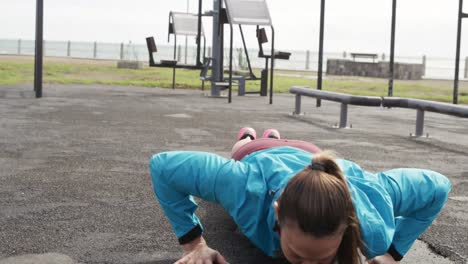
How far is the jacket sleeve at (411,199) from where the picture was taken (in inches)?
106

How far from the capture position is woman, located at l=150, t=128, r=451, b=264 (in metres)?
2.00

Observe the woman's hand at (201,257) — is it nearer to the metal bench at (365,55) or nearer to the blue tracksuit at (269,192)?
the blue tracksuit at (269,192)

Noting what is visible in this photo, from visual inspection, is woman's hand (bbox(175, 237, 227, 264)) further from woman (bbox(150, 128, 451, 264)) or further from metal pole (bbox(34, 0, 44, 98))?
metal pole (bbox(34, 0, 44, 98))

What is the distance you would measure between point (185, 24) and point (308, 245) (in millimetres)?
13819

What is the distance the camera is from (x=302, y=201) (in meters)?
1.99

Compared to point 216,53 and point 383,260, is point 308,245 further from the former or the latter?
point 216,53

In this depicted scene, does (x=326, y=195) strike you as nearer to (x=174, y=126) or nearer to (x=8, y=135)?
(x=8, y=135)

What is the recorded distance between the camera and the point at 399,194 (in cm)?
267

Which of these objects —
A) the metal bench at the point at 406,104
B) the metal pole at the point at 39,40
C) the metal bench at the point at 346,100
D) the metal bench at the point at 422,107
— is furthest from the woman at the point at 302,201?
the metal pole at the point at 39,40

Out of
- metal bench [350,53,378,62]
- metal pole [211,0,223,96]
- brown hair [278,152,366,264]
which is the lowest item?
brown hair [278,152,366,264]

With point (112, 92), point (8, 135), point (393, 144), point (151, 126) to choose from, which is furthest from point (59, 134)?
point (112, 92)

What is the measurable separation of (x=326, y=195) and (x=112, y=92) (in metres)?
12.0

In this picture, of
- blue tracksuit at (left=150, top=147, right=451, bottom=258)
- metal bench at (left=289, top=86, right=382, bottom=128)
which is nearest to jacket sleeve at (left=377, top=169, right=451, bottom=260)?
blue tracksuit at (left=150, top=147, right=451, bottom=258)

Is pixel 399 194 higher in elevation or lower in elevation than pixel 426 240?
higher
